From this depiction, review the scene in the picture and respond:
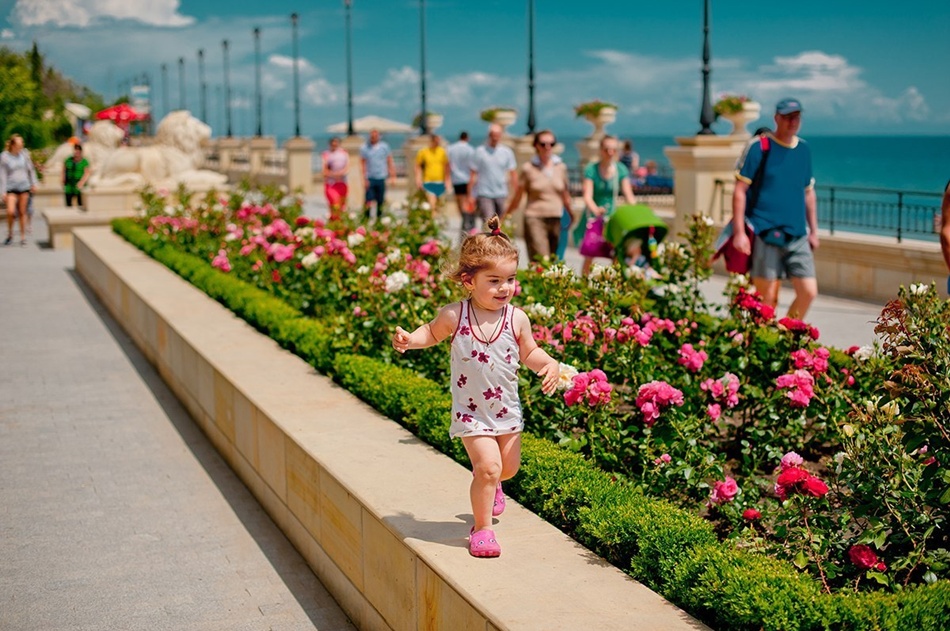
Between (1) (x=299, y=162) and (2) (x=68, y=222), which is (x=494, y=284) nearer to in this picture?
(2) (x=68, y=222)

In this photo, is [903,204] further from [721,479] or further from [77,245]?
[77,245]

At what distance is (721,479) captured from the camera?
521 centimetres

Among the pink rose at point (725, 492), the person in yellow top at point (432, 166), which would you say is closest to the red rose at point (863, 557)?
the pink rose at point (725, 492)

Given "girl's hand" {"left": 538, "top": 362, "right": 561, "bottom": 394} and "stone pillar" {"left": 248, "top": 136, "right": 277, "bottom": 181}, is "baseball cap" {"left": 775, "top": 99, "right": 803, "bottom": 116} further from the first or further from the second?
"stone pillar" {"left": 248, "top": 136, "right": 277, "bottom": 181}

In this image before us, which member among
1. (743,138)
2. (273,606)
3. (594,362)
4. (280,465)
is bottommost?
(273,606)

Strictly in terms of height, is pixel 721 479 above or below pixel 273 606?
above

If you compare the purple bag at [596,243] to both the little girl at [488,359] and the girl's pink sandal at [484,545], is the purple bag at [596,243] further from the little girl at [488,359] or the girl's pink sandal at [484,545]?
the girl's pink sandal at [484,545]

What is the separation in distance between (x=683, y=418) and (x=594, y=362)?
116cm

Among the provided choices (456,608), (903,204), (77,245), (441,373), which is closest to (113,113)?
(77,245)

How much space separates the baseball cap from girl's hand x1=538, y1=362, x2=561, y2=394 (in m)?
4.52

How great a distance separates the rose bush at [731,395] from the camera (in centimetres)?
412

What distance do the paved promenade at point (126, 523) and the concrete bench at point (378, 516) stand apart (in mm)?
178

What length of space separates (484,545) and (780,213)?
5029 mm

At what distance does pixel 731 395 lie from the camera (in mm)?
5930
